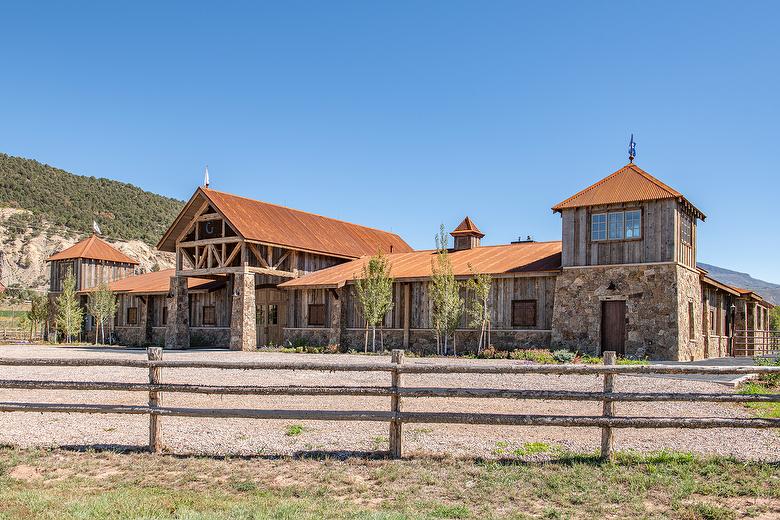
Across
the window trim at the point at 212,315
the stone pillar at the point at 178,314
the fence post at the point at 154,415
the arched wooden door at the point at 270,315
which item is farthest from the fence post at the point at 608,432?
the window trim at the point at 212,315

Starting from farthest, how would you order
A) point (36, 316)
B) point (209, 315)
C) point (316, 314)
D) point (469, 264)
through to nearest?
point (36, 316)
point (209, 315)
point (316, 314)
point (469, 264)

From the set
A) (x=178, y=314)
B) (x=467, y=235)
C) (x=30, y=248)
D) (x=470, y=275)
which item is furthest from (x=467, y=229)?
(x=30, y=248)

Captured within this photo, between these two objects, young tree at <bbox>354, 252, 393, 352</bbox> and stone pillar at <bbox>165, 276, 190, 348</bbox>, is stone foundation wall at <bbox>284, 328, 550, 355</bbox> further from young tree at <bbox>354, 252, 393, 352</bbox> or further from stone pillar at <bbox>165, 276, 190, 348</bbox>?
stone pillar at <bbox>165, 276, 190, 348</bbox>

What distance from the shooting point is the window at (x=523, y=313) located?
29203 mm

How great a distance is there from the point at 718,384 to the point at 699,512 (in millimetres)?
11304

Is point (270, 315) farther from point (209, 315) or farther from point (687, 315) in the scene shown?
point (687, 315)

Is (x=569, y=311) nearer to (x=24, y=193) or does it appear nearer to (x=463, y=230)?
(x=463, y=230)

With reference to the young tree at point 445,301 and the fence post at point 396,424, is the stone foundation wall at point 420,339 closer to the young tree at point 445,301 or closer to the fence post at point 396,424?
the young tree at point 445,301

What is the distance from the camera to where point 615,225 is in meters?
27.3

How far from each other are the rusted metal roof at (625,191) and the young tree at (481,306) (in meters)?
3.97

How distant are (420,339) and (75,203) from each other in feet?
232

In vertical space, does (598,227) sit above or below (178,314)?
above

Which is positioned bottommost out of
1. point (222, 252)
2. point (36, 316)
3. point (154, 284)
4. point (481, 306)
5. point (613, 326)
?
point (36, 316)

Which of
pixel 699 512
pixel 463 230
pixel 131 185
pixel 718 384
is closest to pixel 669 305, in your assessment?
pixel 718 384
